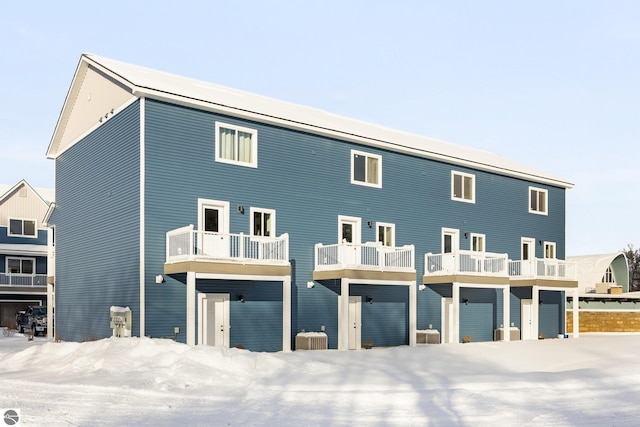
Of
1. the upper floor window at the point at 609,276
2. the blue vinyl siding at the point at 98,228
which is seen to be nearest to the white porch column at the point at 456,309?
the blue vinyl siding at the point at 98,228

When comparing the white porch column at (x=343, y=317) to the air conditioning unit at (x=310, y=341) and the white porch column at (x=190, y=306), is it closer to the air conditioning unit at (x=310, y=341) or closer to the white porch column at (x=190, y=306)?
the air conditioning unit at (x=310, y=341)

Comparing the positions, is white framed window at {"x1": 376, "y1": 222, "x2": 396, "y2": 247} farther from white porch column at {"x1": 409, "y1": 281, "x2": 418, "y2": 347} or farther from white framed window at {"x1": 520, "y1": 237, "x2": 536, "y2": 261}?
white framed window at {"x1": 520, "y1": 237, "x2": 536, "y2": 261}

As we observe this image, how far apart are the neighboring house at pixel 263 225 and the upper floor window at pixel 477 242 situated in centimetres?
12

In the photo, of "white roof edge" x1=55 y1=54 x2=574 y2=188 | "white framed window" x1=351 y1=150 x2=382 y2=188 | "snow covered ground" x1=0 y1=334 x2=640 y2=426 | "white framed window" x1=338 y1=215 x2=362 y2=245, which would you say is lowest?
"snow covered ground" x1=0 y1=334 x2=640 y2=426

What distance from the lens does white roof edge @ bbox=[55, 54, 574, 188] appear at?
22.9 m

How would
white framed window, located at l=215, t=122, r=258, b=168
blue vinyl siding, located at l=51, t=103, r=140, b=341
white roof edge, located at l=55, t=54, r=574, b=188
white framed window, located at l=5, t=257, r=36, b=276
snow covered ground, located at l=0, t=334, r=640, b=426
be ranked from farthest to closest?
1. white framed window, located at l=5, t=257, r=36, b=276
2. white framed window, located at l=215, t=122, r=258, b=168
3. white roof edge, located at l=55, t=54, r=574, b=188
4. blue vinyl siding, located at l=51, t=103, r=140, b=341
5. snow covered ground, located at l=0, t=334, r=640, b=426

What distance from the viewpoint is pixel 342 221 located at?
2747 cm

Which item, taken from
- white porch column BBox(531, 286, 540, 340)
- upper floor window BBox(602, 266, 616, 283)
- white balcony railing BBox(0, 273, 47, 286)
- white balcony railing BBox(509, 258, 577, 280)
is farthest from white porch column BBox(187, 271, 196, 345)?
upper floor window BBox(602, 266, 616, 283)

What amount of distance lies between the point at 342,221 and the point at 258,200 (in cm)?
435

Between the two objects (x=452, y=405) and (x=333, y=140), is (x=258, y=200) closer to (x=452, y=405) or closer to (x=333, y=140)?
(x=333, y=140)

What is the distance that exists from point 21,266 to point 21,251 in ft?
3.86

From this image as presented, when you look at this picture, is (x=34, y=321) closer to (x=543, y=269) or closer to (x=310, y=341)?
(x=310, y=341)

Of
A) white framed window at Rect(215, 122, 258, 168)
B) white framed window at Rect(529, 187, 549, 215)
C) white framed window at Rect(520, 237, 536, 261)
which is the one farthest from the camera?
white framed window at Rect(529, 187, 549, 215)

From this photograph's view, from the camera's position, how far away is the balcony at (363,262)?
25078 mm
